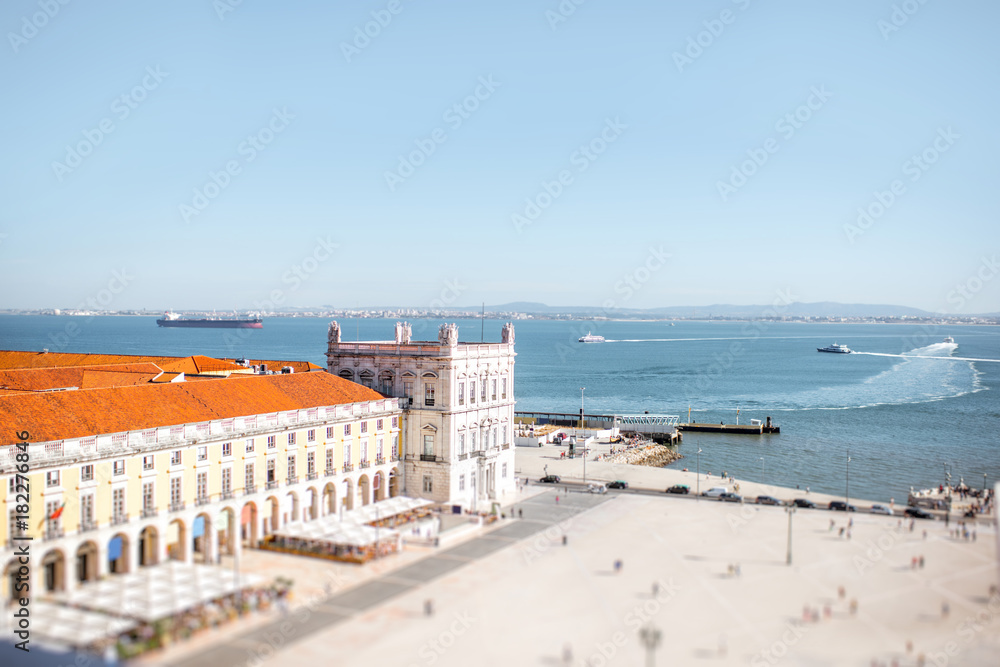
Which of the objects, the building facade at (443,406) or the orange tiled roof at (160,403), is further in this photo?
the building facade at (443,406)

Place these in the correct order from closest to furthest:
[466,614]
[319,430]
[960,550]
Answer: [466,614]
[960,550]
[319,430]

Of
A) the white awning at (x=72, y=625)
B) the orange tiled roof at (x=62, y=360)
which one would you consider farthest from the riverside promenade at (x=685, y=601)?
the orange tiled roof at (x=62, y=360)

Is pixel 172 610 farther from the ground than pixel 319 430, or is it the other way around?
pixel 319 430

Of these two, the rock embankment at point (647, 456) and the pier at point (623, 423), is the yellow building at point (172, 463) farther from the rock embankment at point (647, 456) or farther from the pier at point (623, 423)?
the pier at point (623, 423)

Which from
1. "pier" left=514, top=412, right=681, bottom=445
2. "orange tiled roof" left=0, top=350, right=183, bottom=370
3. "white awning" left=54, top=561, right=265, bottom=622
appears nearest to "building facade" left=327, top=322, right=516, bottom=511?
"white awning" left=54, top=561, right=265, bottom=622

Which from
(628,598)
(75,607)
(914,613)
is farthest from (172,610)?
(914,613)

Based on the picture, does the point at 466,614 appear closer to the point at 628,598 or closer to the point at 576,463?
the point at 628,598

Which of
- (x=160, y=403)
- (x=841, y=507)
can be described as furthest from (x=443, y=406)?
(x=841, y=507)

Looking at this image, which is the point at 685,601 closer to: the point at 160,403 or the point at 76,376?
the point at 160,403
